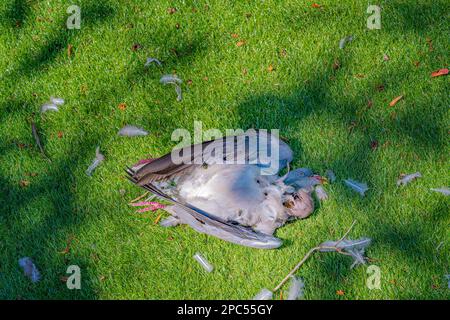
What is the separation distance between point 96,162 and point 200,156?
80 cm

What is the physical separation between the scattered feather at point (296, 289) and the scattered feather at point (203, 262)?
52 cm

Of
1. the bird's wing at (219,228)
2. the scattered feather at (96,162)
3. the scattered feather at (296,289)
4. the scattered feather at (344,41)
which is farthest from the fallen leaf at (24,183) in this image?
the scattered feather at (344,41)

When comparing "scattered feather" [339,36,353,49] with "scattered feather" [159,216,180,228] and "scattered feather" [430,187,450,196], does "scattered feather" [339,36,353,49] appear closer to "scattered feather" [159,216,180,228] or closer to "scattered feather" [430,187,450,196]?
"scattered feather" [430,187,450,196]

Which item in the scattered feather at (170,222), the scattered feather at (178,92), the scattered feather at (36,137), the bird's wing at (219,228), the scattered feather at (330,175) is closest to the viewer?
the bird's wing at (219,228)

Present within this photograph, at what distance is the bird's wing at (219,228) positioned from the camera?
12.9ft

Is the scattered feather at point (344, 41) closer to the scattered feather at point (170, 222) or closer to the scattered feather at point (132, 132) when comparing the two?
the scattered feather at point (132, 132)

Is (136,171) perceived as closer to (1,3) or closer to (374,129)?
(374,129)

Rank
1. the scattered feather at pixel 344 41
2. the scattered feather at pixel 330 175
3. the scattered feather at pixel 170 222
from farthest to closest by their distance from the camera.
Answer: the scattered feather at pixel 344 41, the scattered feather at pixel 330 175, the scattered feather at pixel 170 222

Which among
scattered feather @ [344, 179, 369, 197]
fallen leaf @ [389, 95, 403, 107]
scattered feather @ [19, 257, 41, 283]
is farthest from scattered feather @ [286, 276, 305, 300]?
scattered feather @ [19, 257, 41, 283]

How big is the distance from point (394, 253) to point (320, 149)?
875 mm

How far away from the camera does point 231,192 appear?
4059 mm

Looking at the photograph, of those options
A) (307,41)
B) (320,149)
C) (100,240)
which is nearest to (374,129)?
(320,149)

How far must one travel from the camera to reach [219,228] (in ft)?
12.9

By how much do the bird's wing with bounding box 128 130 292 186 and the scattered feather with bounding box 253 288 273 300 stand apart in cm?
85
